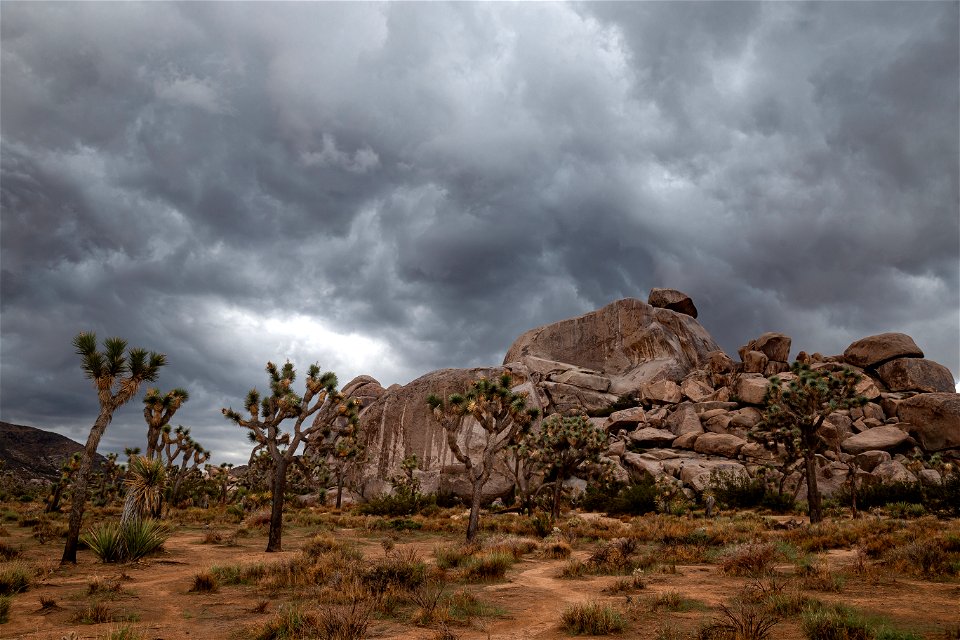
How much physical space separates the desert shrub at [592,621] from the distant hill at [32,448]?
117 metres

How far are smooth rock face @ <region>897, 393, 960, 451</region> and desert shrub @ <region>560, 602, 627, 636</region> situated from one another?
5604 centimetres

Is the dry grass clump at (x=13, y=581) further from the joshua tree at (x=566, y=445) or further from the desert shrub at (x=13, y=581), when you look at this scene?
the joshua tree at (x=566, y=445)

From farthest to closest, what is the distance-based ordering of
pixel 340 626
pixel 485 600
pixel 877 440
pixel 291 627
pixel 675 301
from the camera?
pixel 675 301, pixel 877 440, pixel 485 600, pixel 291 627, pixel 340 626

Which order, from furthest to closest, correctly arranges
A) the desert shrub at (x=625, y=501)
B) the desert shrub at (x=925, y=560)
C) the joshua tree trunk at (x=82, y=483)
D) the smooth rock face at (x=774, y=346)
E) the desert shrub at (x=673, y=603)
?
the smooth rock face at (x=774, y=346) < the desert shrub at (x=625, y=501) < the joshua tree trunk at (x=82, y=483) < the desert shrub at (x=925, y=560) < the desert shrub at (x=673, y=603)

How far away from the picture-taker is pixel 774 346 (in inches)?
2702

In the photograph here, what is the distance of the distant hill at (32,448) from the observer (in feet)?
341

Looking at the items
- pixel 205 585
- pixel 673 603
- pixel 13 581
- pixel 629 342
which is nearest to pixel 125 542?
pixel 13 581

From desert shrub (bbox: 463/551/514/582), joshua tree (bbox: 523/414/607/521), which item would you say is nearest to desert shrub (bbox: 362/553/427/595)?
desert shrub (bbox: 463/551/514/582)

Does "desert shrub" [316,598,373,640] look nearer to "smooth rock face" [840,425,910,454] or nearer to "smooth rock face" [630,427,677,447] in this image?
"smooth rock face" [630,427,677,447]

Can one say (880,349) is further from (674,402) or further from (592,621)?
(592,621)

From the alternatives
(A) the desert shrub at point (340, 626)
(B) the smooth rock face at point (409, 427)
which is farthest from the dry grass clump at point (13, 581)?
(B) the smooth rock face at point (409, 427)

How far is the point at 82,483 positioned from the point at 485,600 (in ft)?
43.3

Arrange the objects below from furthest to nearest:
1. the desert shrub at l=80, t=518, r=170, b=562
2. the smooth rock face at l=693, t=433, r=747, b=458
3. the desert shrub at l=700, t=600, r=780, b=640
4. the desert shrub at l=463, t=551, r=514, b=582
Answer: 1. the smooth rock face at l=693, t=433, r=747, b=458
2. the desert shrub at l=80, t=518, r=170, b=562
3. the desert shrub at l=463, t=551, r=514, b=582
4. the desert shrub at l=700, t=600, r=780, b=640

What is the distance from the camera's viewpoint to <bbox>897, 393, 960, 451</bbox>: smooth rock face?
156 ft
